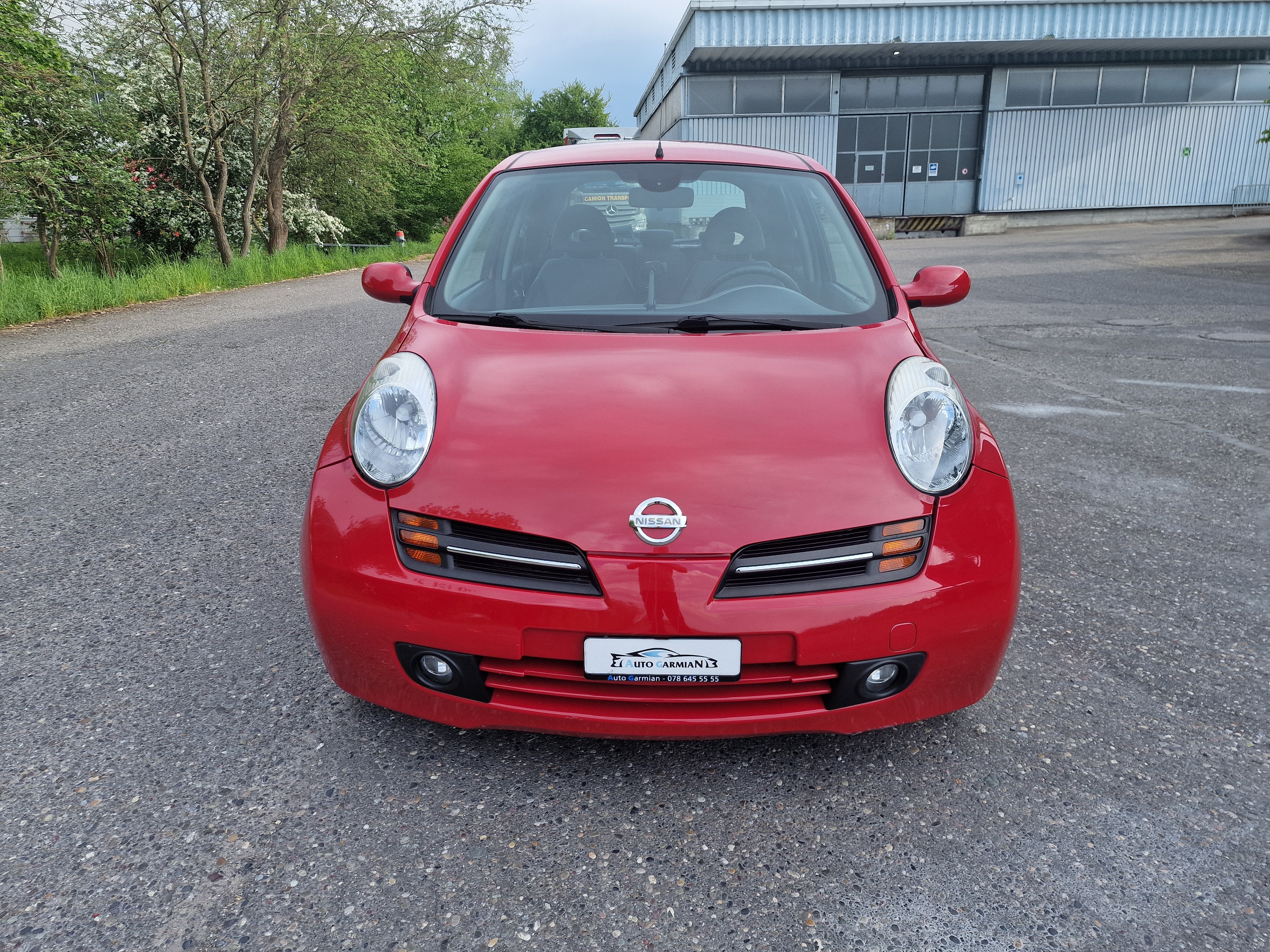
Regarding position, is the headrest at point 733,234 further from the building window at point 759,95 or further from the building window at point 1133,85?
the building window at point 1133,85

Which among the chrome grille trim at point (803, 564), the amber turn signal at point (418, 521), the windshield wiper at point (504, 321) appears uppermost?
the windshield wiper at point (504, 321)

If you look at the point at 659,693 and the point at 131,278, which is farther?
the point at 131,278

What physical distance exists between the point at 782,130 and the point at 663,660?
31781 millimetres

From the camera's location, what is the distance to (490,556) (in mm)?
1925

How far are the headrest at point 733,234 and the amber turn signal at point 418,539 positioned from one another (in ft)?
4.95

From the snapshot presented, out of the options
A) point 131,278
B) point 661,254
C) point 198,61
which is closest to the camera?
point 661,254

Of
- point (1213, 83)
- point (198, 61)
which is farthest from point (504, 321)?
point (1213, 83)

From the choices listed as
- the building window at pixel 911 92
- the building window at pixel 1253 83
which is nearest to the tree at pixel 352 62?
the building window at pixel 911 92

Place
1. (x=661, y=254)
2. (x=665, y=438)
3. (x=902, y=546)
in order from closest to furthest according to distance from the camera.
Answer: (x=902, y=546)
(x=665, y=438)
(x=661, y=254)

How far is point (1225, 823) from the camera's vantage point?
1.96 meters

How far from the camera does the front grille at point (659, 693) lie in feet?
6.27

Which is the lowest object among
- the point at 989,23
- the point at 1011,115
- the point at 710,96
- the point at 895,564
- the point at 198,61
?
the point at 895,564

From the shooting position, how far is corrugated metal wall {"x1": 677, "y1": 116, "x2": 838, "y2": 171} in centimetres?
3055

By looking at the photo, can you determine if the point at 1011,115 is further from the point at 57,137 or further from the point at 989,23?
the point at 57,137
